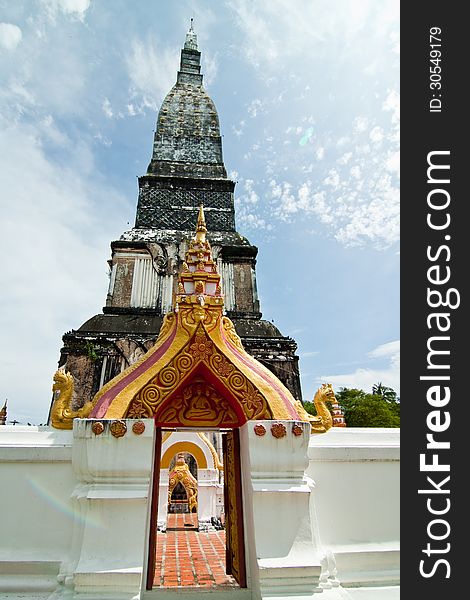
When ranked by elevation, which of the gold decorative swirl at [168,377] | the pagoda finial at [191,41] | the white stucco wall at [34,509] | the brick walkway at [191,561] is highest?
the pagoda finial at [191,41]

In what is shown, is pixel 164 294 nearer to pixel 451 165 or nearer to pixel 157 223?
pixel 157 223

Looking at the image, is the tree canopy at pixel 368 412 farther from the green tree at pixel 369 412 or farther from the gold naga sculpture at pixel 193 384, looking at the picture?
the gold naga sculpture at pixel 193 384

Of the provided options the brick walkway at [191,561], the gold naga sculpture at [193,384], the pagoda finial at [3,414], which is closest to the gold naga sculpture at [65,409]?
the gold naga sculpture at [193,384]

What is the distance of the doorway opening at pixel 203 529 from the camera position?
434cm

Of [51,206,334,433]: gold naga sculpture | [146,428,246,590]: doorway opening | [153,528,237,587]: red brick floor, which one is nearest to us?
[51,206,334,433]: gold naga sculpture

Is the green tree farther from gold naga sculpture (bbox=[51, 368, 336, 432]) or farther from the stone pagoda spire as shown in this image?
gold naga sculpture (bbox=[51, 368, 336, 432])

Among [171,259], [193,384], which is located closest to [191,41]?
[171,259]

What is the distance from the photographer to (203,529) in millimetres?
11688

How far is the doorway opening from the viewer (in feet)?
14.2

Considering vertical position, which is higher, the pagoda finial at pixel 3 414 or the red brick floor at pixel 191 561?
the pagoda finial at pixel 3 414

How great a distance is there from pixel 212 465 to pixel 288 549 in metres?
10.3

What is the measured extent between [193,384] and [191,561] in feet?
14.6

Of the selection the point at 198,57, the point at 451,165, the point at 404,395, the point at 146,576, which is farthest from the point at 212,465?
the point at 198,57

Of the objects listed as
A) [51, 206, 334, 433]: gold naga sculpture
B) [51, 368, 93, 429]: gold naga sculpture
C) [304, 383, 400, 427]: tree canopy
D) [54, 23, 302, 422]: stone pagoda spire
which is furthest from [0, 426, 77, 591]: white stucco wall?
[304, 383, 400, 427]: tree canopy
